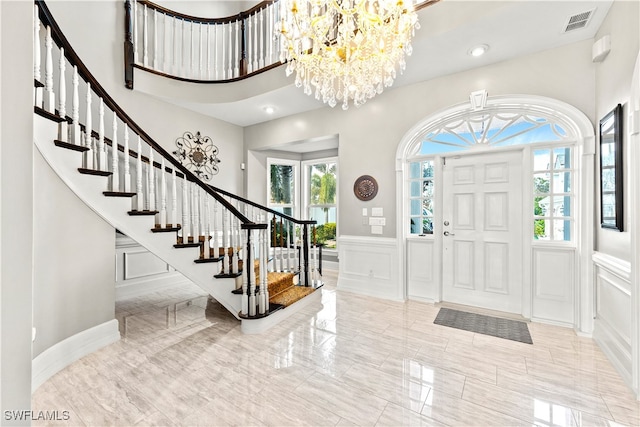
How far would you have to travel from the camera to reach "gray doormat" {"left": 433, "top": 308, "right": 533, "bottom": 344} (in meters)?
2.85

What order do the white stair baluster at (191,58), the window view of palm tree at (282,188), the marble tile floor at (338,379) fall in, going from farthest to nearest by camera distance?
the window view of palm tree at (282,188) < the white stair baluster at (191,58) < the marble tile floor at (338,379)

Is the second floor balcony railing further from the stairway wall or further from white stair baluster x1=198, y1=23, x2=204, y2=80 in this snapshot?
the stairway wall

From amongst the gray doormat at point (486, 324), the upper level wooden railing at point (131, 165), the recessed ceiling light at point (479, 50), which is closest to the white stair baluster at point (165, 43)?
the upper level wooden railing at point (131, 165)

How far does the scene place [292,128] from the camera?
197 inches

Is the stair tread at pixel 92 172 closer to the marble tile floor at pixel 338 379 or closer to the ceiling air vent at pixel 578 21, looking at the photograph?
the marble tile floor at pixel 338 379

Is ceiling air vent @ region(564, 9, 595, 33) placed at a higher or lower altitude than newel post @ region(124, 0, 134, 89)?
lower

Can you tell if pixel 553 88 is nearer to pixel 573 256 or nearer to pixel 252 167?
pixel 573 256

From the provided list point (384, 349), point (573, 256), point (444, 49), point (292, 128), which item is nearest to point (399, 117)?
point (444, 49)

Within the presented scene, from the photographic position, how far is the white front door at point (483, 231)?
→ 3.38 meters

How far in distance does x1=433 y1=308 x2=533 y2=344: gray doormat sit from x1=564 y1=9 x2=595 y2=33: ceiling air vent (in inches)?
122

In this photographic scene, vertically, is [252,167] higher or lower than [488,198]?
higher

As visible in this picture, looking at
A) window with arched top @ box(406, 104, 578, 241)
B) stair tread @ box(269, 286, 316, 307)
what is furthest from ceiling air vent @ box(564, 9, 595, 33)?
stair tread @ box(269, 286, 316, 307)

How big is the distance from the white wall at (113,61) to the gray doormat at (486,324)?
4.80 meters

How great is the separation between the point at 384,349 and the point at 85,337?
2.67 m
